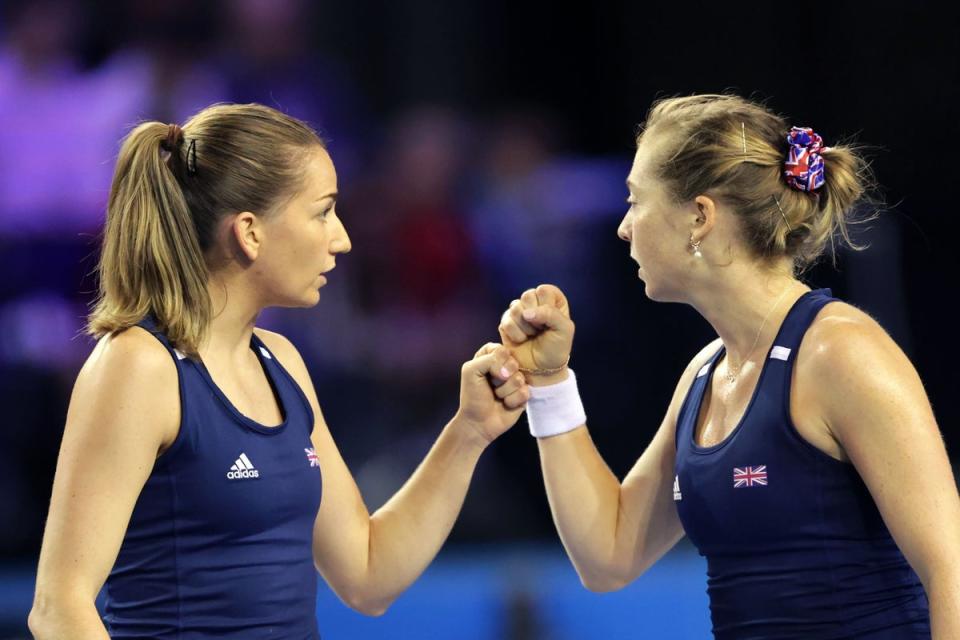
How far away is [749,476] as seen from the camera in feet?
8.23

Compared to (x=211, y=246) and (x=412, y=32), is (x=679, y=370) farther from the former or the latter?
(x=211, y=246)

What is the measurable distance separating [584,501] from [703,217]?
0.72 m

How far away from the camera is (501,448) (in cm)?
577

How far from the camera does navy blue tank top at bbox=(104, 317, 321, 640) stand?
236 cm

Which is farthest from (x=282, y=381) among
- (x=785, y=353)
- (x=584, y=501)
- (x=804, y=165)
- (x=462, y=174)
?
(x=462, y=174)

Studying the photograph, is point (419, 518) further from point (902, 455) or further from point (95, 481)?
point (902, 455)

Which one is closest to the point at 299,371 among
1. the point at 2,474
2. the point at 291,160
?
the point at 291,160

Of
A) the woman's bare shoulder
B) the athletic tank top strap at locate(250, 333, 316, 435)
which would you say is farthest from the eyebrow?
the woman's bare shoulder

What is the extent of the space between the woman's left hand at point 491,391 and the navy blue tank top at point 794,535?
591 mm

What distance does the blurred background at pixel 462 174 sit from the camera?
218 inches

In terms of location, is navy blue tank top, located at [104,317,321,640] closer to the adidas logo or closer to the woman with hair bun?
the adidas logo

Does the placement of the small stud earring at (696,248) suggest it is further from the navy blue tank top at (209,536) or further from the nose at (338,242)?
the navy blue tank top at (209,536)

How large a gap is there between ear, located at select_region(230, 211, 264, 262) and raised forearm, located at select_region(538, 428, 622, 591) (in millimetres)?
862

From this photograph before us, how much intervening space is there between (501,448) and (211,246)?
3327 millimetres
